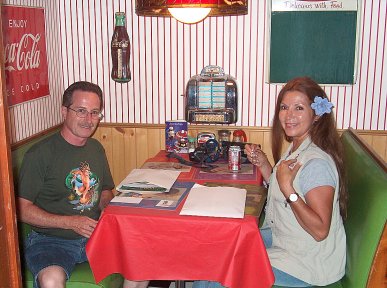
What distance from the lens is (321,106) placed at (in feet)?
7.34

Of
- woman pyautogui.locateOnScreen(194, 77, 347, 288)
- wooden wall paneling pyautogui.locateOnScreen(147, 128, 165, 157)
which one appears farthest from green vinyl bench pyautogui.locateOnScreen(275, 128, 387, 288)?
wooden wall paneling pyautogui.locateOnScreen(147, 128, 165, 157)

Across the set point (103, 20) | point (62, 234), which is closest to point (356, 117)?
point (103, 20)

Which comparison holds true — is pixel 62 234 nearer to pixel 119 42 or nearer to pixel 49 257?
pixel 49 257

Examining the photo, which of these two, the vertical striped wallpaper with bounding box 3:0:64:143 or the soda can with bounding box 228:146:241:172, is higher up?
the vertical striped wallpaper with bounding box 3:0:64:143

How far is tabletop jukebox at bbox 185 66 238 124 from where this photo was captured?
3518 mm

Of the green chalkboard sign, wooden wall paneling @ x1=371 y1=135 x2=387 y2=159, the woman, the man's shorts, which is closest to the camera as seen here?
the woman

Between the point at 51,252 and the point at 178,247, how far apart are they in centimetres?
67

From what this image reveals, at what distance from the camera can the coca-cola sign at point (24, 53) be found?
9.68 feet

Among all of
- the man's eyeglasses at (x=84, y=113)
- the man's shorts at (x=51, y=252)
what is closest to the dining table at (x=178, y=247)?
the man's shorts at (x=51, y=252)

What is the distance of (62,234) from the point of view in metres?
2.53

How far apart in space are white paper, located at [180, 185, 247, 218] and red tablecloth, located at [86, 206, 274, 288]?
0.04 m

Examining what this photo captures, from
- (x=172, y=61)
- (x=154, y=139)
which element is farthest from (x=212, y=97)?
(x=154, y=139)

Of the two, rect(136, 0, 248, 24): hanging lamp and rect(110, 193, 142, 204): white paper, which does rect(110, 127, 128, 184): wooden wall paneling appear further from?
rect(136, 0, 248, 24): hanging lamp

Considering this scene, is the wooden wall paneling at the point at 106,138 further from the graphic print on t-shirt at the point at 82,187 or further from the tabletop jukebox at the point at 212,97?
the graphic print on t-shirt at the point at 82,187
